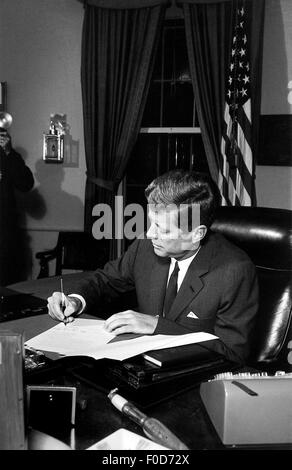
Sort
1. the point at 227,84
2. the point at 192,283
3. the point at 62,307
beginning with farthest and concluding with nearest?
the point at 227,84, the point at 192,283, the point at 62,307

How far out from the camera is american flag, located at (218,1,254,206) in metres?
3.65

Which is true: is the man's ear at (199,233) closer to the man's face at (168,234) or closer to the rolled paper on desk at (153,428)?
the man's face at (168,234)

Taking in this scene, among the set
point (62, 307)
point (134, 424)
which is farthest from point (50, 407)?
point (62, 307)

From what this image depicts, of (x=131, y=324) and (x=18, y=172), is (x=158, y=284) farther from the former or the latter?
(x=18, y=172)

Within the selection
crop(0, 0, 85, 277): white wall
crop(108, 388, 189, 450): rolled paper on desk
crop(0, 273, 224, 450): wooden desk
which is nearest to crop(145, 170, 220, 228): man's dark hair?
crop(0, 273, 224, 450): wooden desk

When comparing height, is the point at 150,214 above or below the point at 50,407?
above

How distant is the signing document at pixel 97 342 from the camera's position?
3.36ft

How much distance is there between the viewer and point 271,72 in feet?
12.4

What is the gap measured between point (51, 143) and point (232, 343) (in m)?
3.44

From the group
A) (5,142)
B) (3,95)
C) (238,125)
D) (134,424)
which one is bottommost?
(134,424)

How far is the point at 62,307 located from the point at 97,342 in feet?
1.06

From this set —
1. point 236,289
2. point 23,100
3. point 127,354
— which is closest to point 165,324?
point 127,354

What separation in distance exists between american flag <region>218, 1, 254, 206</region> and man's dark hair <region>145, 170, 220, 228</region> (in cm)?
223

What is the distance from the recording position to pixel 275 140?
382cm
